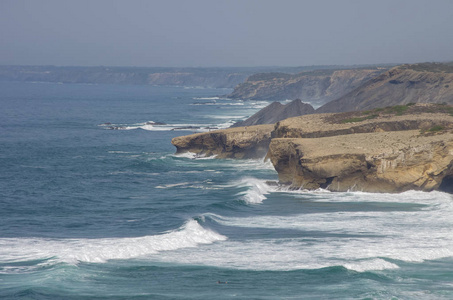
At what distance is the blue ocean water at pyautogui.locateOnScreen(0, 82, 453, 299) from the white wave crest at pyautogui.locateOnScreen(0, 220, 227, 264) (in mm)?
49

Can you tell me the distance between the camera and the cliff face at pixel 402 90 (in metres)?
78.7

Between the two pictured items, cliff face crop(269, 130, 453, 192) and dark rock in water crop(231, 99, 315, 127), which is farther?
dark rock in water crop(231, 99, 315, 127)

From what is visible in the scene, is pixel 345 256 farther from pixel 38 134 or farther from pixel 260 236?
pixel 38 134

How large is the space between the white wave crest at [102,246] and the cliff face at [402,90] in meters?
53.9

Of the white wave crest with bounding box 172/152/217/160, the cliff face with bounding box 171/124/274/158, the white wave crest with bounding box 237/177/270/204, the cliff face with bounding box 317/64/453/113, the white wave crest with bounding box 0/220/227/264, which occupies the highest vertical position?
the cliff face with bounding box 317/64/453/113

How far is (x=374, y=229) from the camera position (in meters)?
30.8

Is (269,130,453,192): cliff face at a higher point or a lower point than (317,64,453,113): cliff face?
lower

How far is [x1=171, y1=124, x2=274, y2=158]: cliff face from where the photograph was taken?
59781 millimetres

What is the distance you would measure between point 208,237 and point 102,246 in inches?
196

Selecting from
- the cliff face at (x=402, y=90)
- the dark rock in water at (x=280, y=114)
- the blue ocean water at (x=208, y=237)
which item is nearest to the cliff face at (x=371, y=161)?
the blue ocean water at (x=208, y=237)

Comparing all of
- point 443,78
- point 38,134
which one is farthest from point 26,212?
point 443,78

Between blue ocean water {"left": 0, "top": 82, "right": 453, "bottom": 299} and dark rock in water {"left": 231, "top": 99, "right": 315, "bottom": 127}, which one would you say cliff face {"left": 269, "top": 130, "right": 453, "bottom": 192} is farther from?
dark rock in water {"left": 231, "top": 99, "right": 315, "bottom": 127}

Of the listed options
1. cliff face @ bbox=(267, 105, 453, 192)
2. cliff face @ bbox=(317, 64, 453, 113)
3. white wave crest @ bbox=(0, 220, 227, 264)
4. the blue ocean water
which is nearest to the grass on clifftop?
cliff face @ bbox=(267, 105, 453, 192)

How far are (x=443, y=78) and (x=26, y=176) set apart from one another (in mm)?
53249
